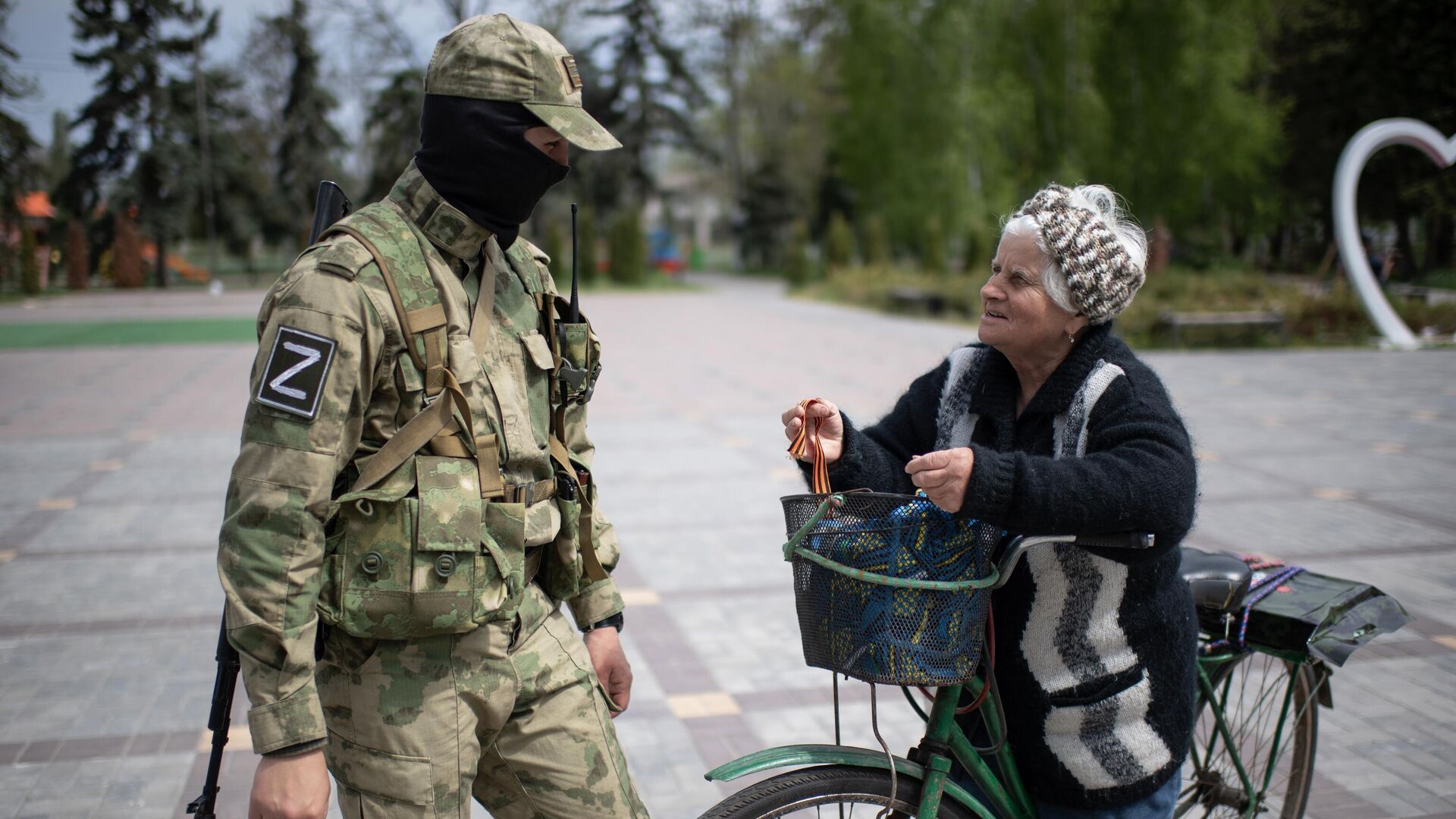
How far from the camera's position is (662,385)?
508 inches

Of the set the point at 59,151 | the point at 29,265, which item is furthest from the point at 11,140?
the point at 59,151

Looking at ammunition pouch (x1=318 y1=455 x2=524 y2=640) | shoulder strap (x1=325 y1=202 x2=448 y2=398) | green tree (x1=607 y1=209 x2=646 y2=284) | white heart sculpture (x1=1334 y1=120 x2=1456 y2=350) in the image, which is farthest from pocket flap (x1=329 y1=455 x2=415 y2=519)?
green tree (x1=607 y1=209 x2=646 y2=284)

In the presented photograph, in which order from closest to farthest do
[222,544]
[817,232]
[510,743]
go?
[222,544], [510,743], [817,232]

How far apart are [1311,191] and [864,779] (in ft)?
108

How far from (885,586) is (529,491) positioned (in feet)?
2.08

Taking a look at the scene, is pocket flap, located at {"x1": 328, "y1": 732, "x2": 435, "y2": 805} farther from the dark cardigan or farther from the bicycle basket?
the dark cardigan

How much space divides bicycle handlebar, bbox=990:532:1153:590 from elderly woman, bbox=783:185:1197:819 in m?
0.02

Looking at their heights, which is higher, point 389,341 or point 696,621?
point 389,341

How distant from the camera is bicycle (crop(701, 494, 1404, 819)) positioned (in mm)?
1997

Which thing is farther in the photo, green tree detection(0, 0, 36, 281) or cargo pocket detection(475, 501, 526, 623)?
green tree detection(0, 0, 36, 281)

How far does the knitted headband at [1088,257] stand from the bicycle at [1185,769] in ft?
1.45

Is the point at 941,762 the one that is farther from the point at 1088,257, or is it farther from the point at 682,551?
the point at 682,551

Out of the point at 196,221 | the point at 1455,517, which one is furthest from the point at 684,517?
the point at 196,221

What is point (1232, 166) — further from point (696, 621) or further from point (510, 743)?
point (510, 743)
